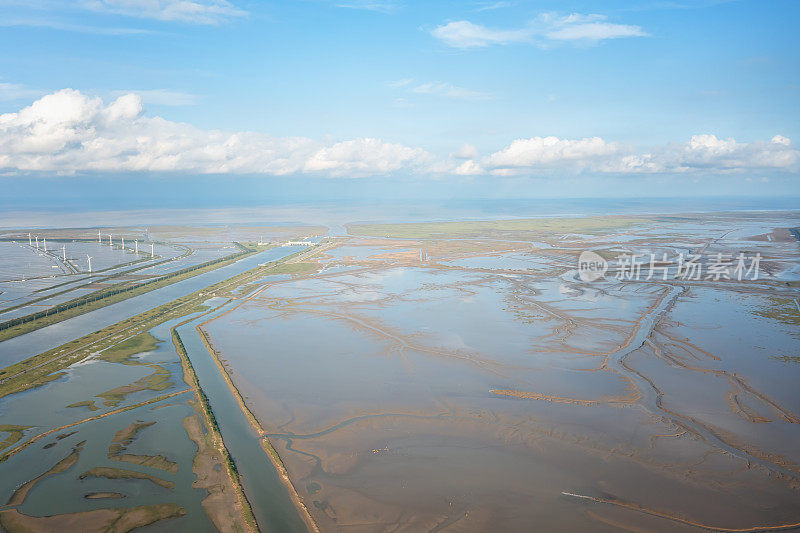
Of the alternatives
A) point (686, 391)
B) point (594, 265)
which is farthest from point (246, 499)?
point (594, 265)

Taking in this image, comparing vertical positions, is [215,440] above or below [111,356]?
below

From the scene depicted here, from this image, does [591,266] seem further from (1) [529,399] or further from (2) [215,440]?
(2) [215,440]

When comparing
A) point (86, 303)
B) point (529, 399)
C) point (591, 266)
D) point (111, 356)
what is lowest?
point (529, 399)

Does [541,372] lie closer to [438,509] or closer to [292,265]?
[438,509]

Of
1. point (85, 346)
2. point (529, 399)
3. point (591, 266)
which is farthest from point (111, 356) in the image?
point (591, 266)

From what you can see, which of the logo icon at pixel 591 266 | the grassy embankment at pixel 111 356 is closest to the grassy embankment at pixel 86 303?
the grassy embankment at pixel 111 356

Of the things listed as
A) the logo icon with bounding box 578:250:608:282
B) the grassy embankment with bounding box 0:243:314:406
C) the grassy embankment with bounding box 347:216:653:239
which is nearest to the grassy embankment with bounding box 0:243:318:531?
the grassy embankment with bounding box 0:243:314:406

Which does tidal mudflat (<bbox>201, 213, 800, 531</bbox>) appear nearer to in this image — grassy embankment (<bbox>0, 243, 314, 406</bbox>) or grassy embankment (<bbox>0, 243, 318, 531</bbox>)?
grassy embankment (<bbox>0, 243, 318, 531</bbox>)
